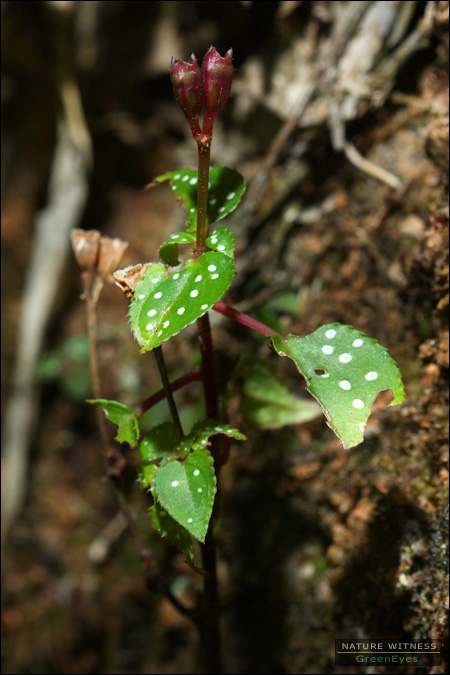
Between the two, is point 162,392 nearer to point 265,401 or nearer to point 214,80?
point 265,401

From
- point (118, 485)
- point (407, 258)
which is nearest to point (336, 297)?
point (407, 258)

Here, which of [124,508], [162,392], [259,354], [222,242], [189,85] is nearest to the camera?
[189,85]

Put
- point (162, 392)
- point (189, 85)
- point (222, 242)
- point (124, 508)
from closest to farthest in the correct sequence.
Result: 1. point (189, 85)
2. point (222, 242)
3. point (162, 392)
4. point (124, 508)

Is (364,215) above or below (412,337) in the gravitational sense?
above

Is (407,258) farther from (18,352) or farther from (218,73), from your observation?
(18,352)

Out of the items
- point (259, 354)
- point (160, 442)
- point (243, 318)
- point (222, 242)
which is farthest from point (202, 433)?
point (259, 354)

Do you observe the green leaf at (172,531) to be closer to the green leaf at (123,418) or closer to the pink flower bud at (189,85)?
the green leaf at (123,418)

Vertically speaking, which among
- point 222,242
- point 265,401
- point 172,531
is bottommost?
point 172,531
